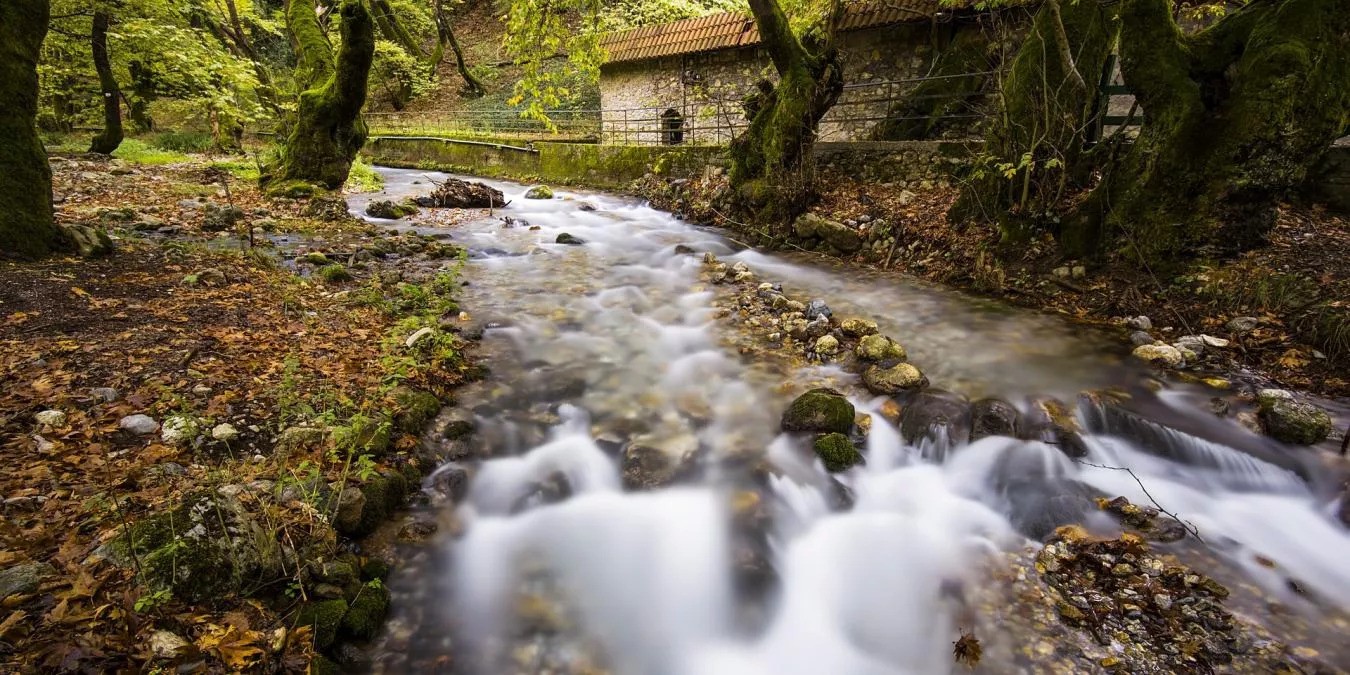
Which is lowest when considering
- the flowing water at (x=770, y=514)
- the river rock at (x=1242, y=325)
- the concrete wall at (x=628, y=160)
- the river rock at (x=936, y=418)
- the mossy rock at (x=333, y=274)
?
the flowing water at (x=770, y=514)

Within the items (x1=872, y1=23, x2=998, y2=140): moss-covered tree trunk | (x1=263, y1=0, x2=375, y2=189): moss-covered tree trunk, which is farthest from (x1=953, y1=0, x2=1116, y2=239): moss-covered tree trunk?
(x1=263, y1=0, x2=375, y2=189): moss-covered tree trunk

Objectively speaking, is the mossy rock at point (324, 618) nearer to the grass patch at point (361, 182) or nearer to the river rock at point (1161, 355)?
the river rock at point (1161, 355)

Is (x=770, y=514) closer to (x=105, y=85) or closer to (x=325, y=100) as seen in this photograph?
(x=325, y=100)

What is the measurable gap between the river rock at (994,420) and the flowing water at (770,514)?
98 mm

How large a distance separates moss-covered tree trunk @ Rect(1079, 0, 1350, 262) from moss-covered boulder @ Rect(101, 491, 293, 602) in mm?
8060

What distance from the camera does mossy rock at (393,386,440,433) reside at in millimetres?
4215

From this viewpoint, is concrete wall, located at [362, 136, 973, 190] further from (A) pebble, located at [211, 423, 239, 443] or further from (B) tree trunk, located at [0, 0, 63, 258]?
(B) tree trunk, located at [0, 0, 63, 258]

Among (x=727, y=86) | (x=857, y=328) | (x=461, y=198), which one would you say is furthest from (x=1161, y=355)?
(x=727, y=86)

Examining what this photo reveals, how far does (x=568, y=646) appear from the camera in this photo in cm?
311

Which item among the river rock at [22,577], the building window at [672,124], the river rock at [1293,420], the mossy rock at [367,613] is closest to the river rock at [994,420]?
the river rock at [1293,420]

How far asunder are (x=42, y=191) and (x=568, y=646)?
6519mm

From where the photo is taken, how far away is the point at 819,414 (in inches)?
185

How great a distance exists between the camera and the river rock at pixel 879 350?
18.7ft

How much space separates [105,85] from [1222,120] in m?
19.2
